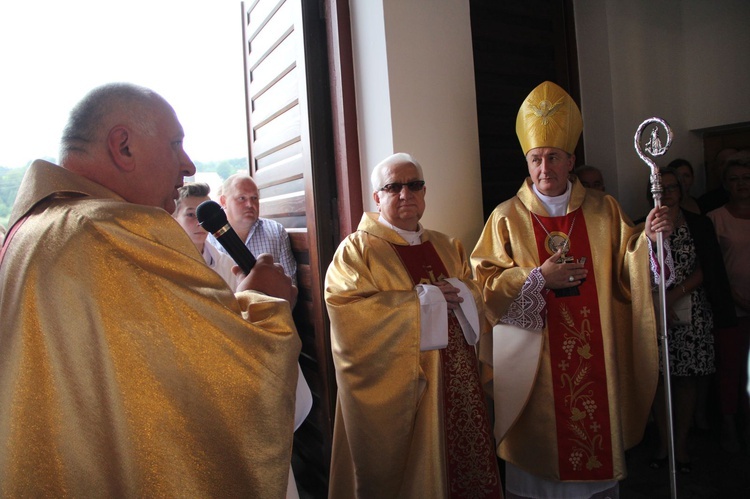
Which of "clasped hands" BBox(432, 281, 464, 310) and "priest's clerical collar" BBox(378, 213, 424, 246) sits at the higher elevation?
"priest's clerical collar" BBox(378, 213, 424, 246)

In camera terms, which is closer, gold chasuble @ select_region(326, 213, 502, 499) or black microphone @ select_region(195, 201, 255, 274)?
black microphone @ select_region(195, 201, 255, 274)

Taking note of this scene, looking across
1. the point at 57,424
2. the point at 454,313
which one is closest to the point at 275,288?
the point at 57,424

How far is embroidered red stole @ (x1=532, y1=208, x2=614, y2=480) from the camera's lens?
265cm

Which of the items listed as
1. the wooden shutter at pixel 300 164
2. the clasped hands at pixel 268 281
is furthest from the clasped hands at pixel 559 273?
the clasped hands at pixel 268 281

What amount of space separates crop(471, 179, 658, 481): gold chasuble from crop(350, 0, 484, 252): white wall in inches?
16.8

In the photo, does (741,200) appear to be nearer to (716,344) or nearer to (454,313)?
(716,344)

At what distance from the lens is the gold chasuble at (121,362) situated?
114cm

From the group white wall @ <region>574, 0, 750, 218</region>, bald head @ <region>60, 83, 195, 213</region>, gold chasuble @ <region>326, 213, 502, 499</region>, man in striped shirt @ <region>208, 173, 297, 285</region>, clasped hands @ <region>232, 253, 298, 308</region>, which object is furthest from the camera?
white wall @ <region>574, 0, 750, 218</region>

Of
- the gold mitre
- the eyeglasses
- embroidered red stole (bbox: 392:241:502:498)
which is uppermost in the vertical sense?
the gold mitre

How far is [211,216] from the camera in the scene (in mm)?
1578

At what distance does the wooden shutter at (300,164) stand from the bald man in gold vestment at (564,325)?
3.17 feet

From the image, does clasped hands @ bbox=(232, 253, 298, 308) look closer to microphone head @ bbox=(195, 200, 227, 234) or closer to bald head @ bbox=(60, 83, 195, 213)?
microphone head @ bbox=(195, 200, 227, 234)

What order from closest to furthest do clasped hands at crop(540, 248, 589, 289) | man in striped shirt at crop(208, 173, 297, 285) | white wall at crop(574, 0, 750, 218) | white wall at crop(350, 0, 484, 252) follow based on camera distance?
clasped hands at crop(540, 248, 589, 289) < white wall at crop(350, 0, 484, 252) < man in striped shirt at crop(208, 173, 297, 285) < white wall at crop(574, 0, 750, 218)

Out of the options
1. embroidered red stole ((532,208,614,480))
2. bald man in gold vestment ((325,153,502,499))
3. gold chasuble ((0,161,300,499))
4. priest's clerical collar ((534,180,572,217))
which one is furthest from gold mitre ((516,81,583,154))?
gold chasuble ((0,161,300,499))
